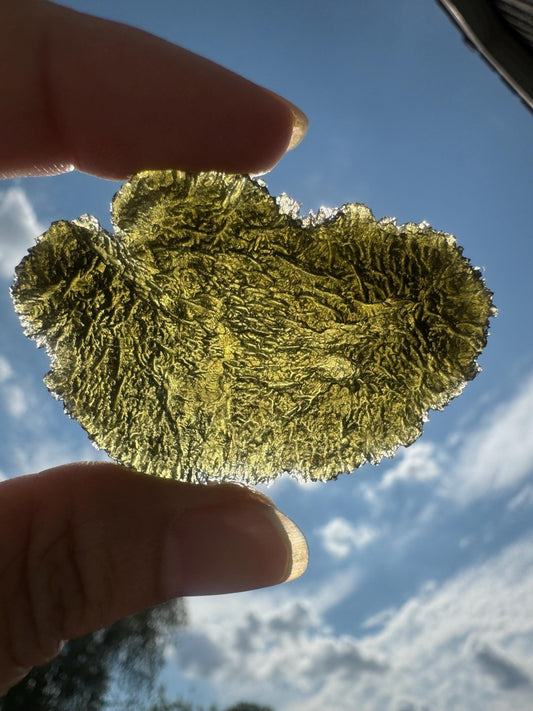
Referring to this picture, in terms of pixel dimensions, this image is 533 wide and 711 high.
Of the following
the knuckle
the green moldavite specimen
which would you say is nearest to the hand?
the knuckle

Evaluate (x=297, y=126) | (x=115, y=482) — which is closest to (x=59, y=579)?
(x=115, y=482)

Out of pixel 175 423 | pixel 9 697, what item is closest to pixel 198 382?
pixel 175 423

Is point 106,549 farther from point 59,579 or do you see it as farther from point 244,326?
point 244,326

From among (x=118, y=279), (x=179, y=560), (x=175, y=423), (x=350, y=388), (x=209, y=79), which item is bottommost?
(x=179, y=560)

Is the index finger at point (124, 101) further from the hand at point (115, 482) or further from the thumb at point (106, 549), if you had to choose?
the thumb at point (106, 549)

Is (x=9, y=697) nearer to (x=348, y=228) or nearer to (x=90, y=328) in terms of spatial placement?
(x=90, y=328)

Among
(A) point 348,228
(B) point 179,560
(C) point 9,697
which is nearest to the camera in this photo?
(A) point 348,228

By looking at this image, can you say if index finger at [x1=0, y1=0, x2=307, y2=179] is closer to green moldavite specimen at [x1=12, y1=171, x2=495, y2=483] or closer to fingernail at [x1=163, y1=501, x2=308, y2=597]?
green moldavite specimen at [x1=12, y1=171, x2=495, y2=483]
